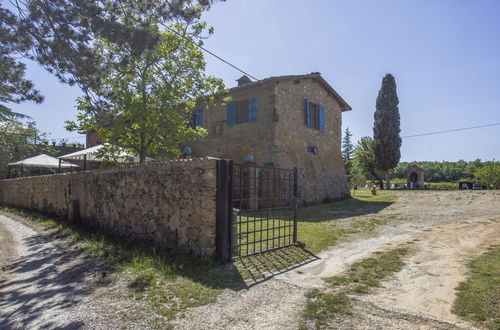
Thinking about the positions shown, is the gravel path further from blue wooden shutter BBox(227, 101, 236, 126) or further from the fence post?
blue wooden shutter BBox(227, 101, 236, 126)

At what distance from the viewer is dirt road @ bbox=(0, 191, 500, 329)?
2.93 meters

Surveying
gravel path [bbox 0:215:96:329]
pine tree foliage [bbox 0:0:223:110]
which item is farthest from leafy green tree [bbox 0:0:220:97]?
gravel path [bbox 0:215:96:329]

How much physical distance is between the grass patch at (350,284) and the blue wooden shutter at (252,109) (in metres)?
9.08

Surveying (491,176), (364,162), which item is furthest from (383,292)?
(364,162)

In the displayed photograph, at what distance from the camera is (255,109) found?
13.4 m

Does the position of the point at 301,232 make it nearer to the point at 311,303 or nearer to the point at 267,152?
the point at 311,303

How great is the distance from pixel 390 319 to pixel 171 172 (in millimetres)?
4261

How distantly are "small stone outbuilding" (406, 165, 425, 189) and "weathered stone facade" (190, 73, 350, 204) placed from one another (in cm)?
1626

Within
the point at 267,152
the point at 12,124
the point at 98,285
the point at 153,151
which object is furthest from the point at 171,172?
the point at 12,124

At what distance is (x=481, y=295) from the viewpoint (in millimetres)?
3359

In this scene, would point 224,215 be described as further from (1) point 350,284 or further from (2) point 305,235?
(2) point 305,235

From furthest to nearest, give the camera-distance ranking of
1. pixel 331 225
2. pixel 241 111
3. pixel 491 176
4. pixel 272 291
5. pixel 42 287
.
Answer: pixel 491 176, pixel 241 111, pixel 331 225, pixel 42 287, pixel 272 291

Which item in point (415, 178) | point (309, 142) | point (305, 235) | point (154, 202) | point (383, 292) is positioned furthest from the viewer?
point (415, 178)

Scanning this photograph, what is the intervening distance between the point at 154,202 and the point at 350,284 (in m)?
4.04
